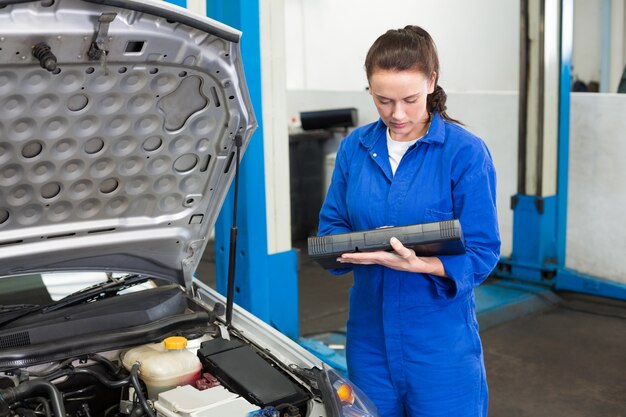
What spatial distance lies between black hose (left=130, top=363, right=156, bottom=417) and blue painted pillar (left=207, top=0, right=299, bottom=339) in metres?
1.61

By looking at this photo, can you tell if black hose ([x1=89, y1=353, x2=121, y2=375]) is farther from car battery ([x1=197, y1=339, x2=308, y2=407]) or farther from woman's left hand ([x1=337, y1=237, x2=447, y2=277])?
woman's left hand ([x1=337, y1=237, x2=447, y2=277])

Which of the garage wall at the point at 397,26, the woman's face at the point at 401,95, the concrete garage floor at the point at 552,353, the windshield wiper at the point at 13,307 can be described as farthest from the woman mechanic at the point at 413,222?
the garage wall at the point at 397,26

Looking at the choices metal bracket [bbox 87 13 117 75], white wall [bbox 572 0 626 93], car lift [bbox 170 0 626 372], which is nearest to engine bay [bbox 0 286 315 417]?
metal bracket [bbox 87 13 117 75]

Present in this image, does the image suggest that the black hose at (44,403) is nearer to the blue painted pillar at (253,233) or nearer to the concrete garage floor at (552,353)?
the blue painted pillar at (253,233)

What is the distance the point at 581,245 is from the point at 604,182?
1.54ft

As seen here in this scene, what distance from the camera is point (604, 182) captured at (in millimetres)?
4902

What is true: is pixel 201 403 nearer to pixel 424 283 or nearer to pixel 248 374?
pixel 248 374

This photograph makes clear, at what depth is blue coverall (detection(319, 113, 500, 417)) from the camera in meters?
1.91

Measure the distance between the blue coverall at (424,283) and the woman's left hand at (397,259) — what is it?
7cm

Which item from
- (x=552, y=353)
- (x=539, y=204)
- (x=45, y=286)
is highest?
(x=45, y=286)

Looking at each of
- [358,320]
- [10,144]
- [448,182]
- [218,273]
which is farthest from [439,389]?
[218,273]

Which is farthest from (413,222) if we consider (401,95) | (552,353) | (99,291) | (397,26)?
(397,26)

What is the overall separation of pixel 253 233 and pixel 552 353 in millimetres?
1905

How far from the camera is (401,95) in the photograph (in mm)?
1862
